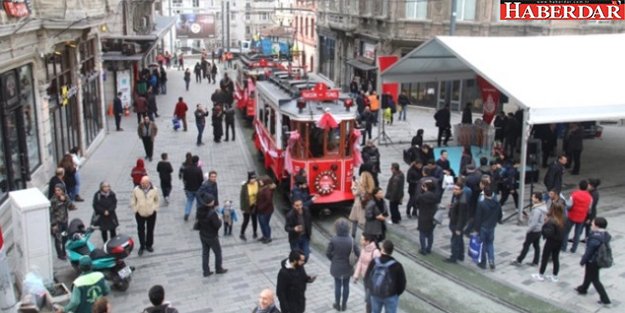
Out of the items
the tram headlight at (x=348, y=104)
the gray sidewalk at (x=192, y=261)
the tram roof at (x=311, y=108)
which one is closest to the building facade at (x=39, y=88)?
the gray sidewalk at (x=192, y=261)

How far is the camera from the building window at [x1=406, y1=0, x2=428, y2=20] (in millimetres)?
30328

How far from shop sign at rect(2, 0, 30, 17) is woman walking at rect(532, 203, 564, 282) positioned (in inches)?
444

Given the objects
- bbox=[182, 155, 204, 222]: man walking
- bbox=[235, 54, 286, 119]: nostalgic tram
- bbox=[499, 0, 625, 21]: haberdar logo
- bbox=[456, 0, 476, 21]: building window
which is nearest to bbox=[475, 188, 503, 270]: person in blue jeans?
bbox=[182, 155, 204, 222]: man walking

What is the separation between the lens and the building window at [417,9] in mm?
30328

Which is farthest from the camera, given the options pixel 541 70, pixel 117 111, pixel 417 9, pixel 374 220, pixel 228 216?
pixel 417 9

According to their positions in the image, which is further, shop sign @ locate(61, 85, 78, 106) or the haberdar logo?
the haberdar logo

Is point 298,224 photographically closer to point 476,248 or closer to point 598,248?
point 476,248

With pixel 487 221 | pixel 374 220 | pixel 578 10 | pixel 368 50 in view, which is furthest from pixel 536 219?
pixel 368 50

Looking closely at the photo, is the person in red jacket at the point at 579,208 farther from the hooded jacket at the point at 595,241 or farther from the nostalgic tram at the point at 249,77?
the nostalgic tram at the point at 249,77

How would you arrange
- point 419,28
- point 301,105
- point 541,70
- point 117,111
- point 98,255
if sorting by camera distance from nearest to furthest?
point 98,255 < point 301,105 < point 541,70 < point 117,111 < point 419,28

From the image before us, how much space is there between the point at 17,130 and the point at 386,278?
407 inches

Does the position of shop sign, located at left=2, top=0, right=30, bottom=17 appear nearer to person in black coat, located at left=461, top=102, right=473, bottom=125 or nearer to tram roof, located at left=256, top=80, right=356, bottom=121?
tram roof, located at left=256, top=80, right=356, bottom=121

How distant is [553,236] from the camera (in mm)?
10602

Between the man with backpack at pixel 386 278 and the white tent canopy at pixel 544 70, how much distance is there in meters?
7.05
